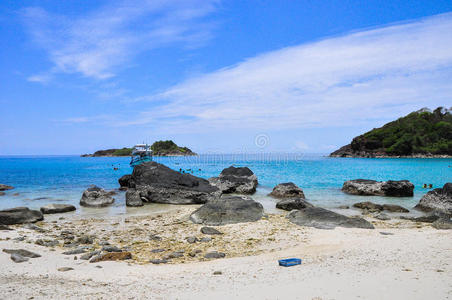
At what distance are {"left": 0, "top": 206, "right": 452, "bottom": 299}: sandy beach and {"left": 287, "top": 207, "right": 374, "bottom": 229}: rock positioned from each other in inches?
20.4

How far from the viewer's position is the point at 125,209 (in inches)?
711

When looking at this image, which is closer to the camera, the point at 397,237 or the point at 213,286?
the point at 213,286

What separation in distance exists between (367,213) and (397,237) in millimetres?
6149

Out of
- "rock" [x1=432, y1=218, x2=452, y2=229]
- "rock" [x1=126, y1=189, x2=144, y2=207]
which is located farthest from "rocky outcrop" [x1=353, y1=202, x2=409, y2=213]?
"rock" [x1=126, y1=189, x2=144, y2=207]

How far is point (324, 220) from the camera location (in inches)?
491

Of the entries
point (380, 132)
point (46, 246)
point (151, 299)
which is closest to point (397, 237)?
point (151, 299)

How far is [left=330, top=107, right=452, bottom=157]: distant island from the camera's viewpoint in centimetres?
11075

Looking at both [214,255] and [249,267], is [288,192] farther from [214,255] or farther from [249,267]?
[249,267]

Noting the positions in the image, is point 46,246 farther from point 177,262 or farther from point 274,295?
point 274,295

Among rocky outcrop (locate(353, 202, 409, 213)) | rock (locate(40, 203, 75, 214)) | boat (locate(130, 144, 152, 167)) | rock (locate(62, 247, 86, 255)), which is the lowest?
rocky outcrop (locate(353, 202, 409, 213))

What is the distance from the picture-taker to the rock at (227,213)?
522 inches

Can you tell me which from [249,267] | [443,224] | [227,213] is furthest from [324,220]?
[249,267]

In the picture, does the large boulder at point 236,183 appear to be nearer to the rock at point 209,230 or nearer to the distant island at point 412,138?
the rock at point 209,230

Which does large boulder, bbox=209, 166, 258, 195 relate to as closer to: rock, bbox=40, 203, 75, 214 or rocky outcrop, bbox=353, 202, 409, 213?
rocky outcrop, bbox=353, 202, 409, 213
